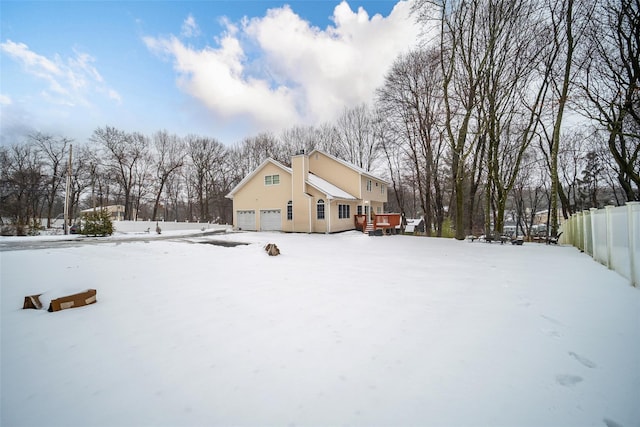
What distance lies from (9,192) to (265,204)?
104 ft

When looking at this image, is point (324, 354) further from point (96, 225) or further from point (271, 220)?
point (96, 225)

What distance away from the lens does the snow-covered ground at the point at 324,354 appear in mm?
1920

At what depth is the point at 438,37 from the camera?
14672 mm

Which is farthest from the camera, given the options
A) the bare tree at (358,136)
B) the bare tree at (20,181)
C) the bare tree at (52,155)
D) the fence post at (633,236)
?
the bare tree at (52,155)

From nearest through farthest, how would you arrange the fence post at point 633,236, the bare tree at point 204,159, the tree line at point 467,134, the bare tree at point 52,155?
the fence post at point 633,236 → the tree line at point 467,134 → the bare tree at point 52,155 → the bare tree at point 204,159

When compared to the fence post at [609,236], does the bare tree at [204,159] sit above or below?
above

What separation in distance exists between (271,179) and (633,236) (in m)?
19.2

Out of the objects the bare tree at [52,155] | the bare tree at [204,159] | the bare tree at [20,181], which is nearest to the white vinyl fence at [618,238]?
the bare tree at [204,159]

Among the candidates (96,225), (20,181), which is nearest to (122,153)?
(20,181)

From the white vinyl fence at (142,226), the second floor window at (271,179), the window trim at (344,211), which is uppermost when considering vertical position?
the second floor window at (271,179)

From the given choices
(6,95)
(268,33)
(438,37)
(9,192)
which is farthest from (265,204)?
(9,192)

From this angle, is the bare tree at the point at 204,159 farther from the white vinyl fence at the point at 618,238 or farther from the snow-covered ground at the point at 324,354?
the white vinyl fence at the point at 618,238

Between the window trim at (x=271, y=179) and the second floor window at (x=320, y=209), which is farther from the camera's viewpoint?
the window trim at (x=271, y=179)

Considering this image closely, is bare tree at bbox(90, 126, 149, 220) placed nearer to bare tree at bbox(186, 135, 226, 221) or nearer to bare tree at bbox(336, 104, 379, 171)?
bare tree at bbox(186, 135, 226, 221)
